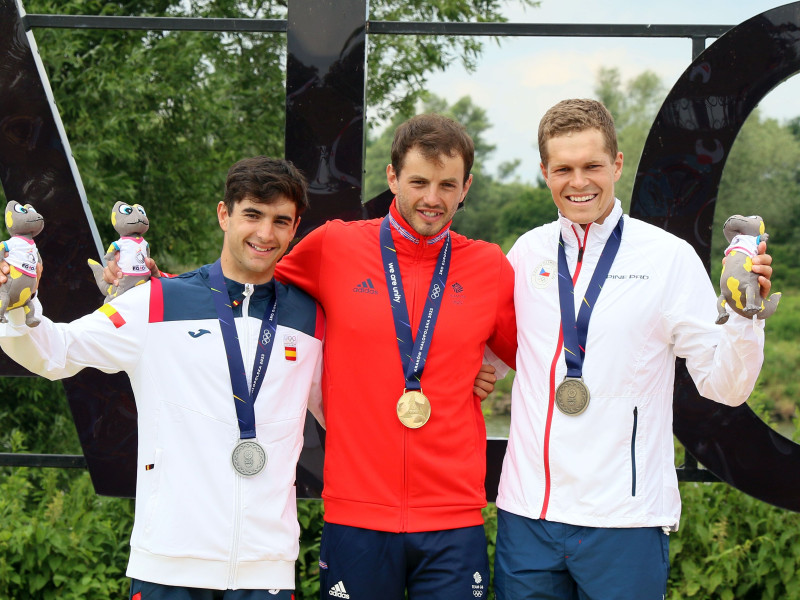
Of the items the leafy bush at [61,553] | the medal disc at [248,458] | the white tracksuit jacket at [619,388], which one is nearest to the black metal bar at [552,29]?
the white tracksuit jacket at [619,388]

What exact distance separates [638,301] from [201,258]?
256 inches

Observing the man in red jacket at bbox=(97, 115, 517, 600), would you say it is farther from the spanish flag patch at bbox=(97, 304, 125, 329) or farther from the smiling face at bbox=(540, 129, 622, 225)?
the spanish flag patch at bbox=(97, 304, 125, 329)

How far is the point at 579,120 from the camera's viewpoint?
108 inches

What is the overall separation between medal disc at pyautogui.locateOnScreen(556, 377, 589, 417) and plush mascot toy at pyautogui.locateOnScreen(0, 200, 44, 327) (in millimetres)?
1425

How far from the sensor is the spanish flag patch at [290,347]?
107 inches

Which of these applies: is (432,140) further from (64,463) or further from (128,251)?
(64,463)

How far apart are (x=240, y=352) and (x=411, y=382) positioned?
19.5 inches

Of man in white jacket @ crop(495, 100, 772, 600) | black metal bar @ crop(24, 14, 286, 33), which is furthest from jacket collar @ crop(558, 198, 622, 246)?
black metal bar @ crop(24, 14, 286, 33)

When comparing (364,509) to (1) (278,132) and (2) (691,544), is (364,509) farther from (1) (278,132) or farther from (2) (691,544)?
(1) (278,132)

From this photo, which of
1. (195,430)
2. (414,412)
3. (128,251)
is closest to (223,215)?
(128,251)

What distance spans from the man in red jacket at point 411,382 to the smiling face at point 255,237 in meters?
0.21

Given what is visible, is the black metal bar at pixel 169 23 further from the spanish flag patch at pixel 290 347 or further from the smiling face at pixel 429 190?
the spanish flag patch at pixel 290 347

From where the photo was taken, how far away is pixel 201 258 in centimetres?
867

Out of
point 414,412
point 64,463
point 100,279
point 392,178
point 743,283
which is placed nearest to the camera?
point 743,283
